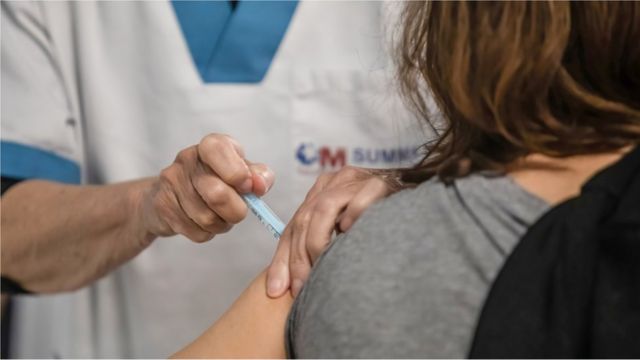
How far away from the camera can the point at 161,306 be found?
1.35 metres

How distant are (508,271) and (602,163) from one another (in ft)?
0.38

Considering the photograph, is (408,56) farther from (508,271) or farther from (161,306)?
(161,306)

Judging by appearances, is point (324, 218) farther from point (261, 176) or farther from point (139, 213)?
point (139, 213)

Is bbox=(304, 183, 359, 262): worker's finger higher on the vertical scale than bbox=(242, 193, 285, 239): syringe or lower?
higher

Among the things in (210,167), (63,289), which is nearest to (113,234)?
(63,289)

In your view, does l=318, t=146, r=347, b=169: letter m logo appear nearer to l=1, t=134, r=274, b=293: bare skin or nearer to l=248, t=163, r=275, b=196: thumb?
l=1, t=134, r=274, b=293: bare skin

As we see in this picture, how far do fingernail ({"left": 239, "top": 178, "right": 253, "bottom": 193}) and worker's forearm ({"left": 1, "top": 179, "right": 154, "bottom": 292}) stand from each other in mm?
302

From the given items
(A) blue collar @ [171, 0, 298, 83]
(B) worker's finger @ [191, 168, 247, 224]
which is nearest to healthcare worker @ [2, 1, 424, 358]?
(A) blue collar @ [171, 0, 298, 83]

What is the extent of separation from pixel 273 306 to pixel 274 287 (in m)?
0.02

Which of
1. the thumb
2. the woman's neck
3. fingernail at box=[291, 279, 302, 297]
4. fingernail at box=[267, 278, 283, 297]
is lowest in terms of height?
fingernail at box=[267, 278, 283, 297]

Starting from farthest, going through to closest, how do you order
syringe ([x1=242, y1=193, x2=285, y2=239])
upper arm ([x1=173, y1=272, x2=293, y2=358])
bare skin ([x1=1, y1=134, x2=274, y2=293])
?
bare skin ([x1=1, y1=134, x2=274, y2=293]) → syringe ([x1=242, y1=193, x2=285, y2=239]) → upper arm ([x1=173, y1=272, x2=293, y2=358])

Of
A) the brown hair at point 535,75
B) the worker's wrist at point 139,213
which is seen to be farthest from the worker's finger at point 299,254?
the worker's wrist at point 139,213

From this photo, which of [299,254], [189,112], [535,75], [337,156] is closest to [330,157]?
[337,156]

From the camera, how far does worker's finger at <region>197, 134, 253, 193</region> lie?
0.89 meters
